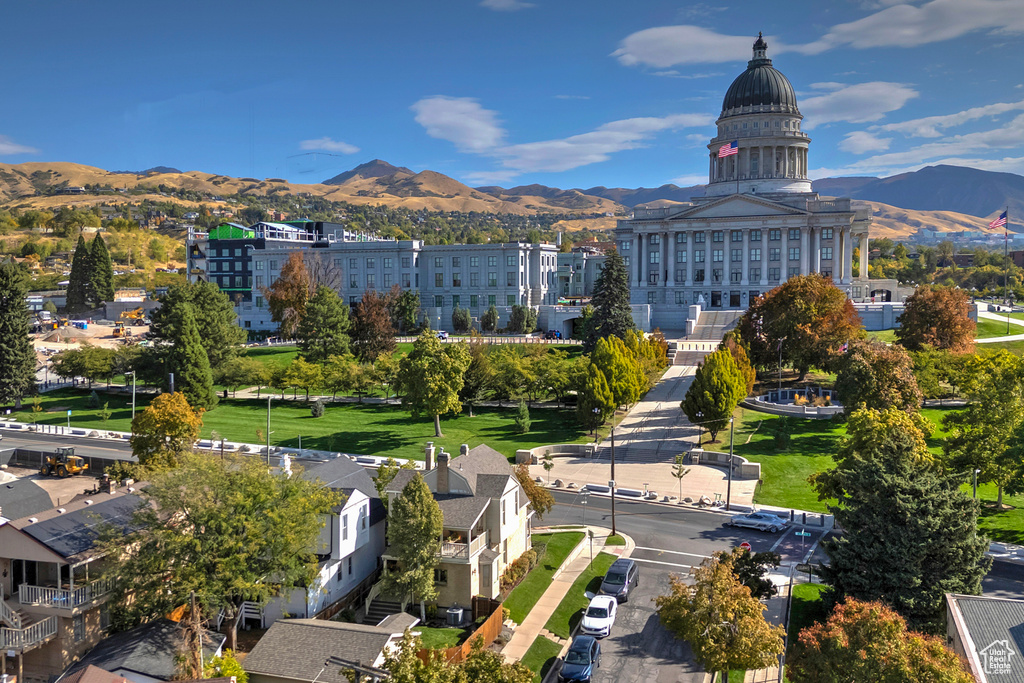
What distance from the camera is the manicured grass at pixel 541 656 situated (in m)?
28.6

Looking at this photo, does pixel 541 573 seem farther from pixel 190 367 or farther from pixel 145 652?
pixel 190 367

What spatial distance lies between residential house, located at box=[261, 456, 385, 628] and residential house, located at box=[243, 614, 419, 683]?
2177 mm

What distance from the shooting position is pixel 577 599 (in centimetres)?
3462

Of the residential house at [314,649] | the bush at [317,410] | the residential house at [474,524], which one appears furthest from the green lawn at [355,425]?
the residential house at [314,649]

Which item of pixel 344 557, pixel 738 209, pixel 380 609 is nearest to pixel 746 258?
pixel 738 209

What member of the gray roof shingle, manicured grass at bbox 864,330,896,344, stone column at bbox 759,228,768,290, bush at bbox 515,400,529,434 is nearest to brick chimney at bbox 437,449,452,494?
the gray roof shingle

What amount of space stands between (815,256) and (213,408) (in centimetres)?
9106

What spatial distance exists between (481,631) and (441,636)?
2.14 m

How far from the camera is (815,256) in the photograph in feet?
398

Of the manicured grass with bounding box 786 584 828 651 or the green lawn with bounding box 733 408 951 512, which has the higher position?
the green lawn with bounding box 733 408 951 512

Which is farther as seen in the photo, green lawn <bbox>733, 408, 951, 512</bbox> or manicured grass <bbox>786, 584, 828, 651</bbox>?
green lawn <bbox>733, 408, 951, 512</bbox>

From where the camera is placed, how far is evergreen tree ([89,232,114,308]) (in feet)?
453

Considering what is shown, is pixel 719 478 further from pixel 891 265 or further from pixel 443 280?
pixel 891 265

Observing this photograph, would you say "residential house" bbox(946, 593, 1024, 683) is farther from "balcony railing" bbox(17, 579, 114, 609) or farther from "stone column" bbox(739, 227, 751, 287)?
"stone column" bbox(739, 227, 751, 287)
